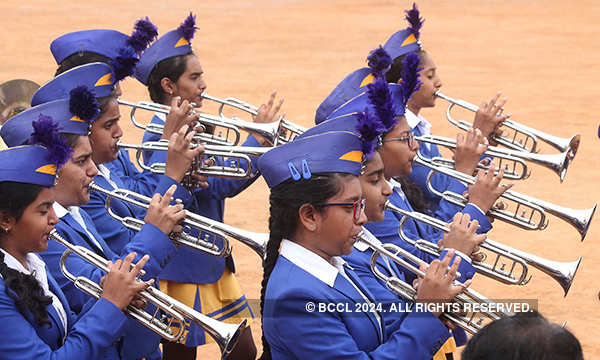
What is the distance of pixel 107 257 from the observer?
191 inches

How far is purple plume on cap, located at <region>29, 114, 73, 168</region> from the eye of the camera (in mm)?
4109

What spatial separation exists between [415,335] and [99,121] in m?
2.31

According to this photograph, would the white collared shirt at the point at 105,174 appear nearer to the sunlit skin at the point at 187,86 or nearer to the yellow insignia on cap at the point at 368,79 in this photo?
the sunlit skin at the point at 187,86

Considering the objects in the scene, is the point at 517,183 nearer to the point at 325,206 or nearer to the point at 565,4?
the point at 325,206

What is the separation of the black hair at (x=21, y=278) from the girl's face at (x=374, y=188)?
1.44m

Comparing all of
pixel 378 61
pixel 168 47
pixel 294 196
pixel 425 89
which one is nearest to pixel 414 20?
pixel 425 89

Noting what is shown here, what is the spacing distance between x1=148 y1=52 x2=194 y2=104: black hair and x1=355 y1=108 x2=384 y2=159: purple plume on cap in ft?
8.21

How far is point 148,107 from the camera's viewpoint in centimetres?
623

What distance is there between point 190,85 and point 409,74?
75.3 inches

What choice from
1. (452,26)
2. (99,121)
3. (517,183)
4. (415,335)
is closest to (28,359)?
(415,335)

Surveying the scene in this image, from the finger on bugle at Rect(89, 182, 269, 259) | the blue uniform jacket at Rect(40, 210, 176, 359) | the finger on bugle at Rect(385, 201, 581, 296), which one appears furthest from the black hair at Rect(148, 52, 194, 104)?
the finger on bugle at Rect(385, 201, 581, 296)

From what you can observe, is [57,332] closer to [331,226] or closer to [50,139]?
[50,139]

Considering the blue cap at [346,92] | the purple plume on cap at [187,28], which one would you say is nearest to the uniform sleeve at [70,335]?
the blue cap at [346,92]

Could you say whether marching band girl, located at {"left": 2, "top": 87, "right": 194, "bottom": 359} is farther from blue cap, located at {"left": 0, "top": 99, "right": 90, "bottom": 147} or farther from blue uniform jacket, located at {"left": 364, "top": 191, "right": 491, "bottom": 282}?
blue uniform jacket, located at {"left": 364, "top": 191, "right": 491, "bottom": 282}
